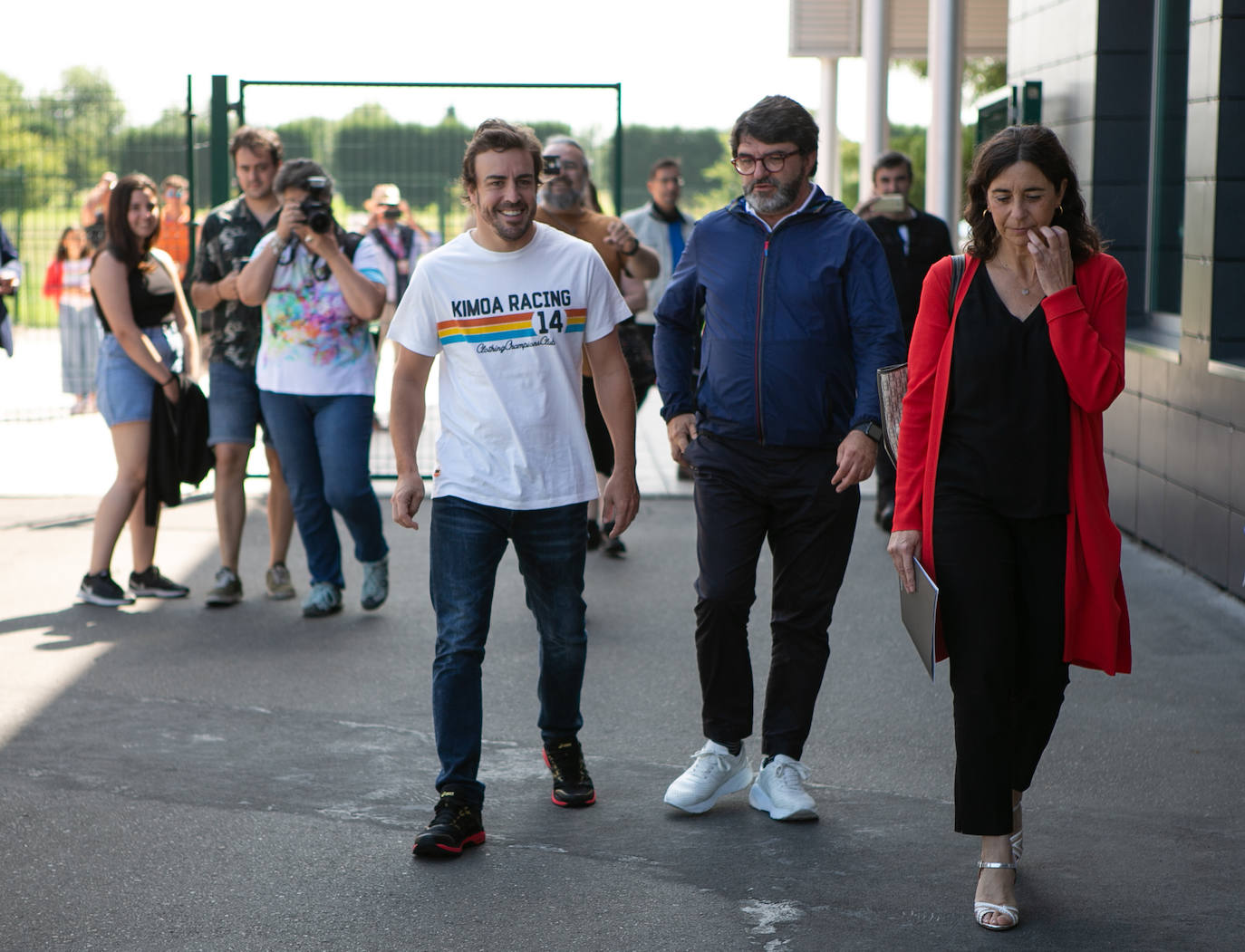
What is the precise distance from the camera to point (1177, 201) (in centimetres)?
939

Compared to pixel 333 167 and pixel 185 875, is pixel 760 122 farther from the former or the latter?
pixel 333 167

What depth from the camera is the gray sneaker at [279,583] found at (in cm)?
773

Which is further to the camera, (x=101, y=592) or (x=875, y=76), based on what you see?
(x=875, y=76)

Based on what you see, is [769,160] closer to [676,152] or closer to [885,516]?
[885,516]

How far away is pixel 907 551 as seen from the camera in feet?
13.3

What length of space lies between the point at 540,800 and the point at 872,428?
58.5 inches

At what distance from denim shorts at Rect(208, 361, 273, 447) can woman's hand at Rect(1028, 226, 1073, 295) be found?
4424 mm

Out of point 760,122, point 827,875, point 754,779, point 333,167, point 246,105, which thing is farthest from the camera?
point 333,167

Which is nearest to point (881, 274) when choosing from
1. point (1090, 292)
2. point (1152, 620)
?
point (1090, 292)

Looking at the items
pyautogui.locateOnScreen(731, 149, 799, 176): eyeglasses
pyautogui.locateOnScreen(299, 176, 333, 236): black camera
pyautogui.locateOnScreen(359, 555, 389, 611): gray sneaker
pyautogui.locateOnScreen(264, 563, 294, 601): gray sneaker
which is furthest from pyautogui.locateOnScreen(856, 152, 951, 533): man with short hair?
pyautogui.locateOnScreen(731, 149, 799, 176): eyeglasses

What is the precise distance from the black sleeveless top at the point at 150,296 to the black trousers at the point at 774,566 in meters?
3.64

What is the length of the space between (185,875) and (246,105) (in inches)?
275

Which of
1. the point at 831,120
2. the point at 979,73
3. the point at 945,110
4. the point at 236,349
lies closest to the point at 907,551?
the point at 236,349

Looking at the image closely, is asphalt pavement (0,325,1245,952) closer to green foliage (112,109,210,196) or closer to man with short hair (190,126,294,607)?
man with short hair (190,126,294,607)
